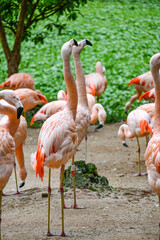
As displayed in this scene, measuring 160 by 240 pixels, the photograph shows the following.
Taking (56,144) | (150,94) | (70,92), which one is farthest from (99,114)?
(56,144)

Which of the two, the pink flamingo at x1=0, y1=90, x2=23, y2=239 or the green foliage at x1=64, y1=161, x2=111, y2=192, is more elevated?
the pink flamingo at x1=0, y1=90, x2=23, y2=239

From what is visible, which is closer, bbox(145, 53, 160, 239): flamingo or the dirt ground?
bbox(145, 53, 160, 239): flamingo

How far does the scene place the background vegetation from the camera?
39.0 ft

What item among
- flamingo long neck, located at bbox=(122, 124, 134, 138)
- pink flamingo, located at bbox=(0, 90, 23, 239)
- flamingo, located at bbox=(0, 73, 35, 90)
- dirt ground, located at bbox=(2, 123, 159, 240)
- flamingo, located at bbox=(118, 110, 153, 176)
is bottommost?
dirt ground, located at bbox=(2, 123, 159, 240)

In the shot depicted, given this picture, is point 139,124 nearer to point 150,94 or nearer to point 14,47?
point 150,94

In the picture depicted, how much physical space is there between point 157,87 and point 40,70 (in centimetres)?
987

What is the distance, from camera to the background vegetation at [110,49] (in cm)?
1189

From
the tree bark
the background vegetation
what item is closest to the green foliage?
the tree bark

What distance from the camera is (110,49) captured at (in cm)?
1502

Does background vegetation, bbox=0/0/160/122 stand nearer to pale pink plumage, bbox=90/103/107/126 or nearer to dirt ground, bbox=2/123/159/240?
pale pink plumage, bbox=90/103/107/126

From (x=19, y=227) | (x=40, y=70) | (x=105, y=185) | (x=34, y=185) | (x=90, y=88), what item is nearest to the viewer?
(x=19, y=227)

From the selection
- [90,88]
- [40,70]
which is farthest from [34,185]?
[40,70]

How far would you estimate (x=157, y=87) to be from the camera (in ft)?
12.6

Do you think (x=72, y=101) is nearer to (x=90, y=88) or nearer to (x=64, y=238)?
(x=64, y=238)
